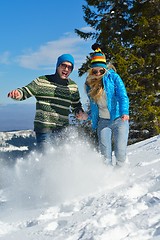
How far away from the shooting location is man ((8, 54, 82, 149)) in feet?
15.6

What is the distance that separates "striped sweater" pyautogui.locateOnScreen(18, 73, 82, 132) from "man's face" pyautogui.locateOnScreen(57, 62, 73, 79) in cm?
7

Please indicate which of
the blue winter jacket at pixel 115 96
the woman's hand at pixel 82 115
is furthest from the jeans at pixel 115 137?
the woman's hand at pixel 82 115

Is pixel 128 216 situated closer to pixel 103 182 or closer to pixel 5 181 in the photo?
pixel 103 182

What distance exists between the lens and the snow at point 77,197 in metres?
2.47

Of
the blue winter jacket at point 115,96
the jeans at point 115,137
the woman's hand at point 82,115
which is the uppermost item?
the blue winter jacket at point 115,96

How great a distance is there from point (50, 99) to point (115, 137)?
1.12 m

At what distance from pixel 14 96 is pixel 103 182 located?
1788mm

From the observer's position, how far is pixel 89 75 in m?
4.73

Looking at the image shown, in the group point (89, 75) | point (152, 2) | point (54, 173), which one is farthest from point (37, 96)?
point (152, 2)

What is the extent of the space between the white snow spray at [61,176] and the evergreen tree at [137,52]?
7.94 m

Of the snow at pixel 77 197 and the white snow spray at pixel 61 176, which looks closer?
the snow at pixel 77 197

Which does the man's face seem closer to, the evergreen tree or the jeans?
the jeans

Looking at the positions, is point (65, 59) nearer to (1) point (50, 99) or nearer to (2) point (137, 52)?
(1) point (50, 99)

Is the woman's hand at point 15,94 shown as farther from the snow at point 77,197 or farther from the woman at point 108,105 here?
the woman at point 108,105
